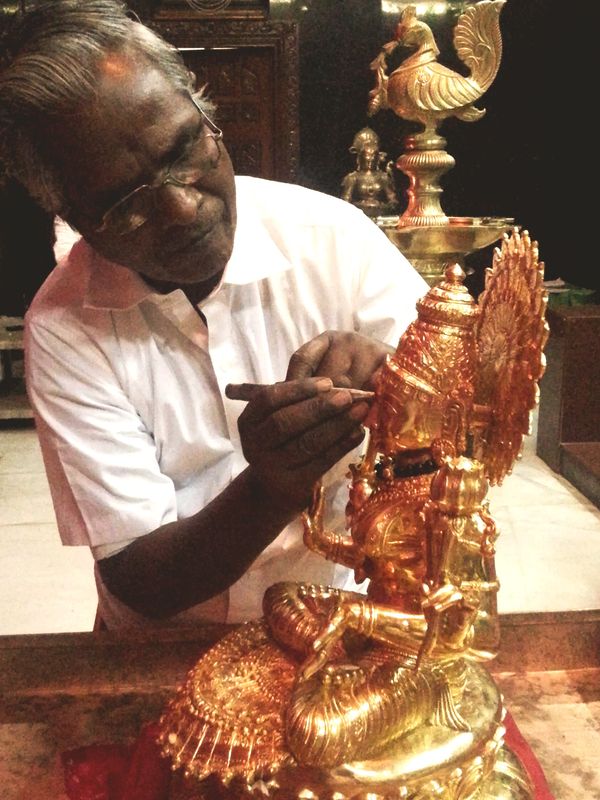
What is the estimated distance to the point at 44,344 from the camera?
1147mm

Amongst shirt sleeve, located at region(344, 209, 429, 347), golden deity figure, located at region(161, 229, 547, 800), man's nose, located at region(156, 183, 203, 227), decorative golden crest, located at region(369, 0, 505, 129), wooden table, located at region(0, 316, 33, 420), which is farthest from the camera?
wooden table, located at region(0, 316, 33, 420)

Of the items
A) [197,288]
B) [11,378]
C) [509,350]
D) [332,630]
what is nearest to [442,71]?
[197,288]

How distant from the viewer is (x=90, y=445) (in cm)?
114

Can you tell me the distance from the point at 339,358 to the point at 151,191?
11.6 inches

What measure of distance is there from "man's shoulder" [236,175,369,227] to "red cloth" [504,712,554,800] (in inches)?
31.5

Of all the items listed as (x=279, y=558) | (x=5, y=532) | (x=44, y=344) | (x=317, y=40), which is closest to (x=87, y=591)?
(x=5, y=532)

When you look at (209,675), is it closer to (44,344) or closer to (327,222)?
(44,344)

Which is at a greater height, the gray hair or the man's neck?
the gray hair

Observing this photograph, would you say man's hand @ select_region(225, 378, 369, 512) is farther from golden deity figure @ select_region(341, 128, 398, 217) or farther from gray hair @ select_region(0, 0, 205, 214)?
golden deity figure @ select_region(341, 128, 398, 217)

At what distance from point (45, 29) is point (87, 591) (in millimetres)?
2247

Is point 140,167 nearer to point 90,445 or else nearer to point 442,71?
point 90,445

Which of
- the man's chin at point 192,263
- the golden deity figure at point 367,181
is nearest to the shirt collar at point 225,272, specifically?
the man's chin at point 192,263

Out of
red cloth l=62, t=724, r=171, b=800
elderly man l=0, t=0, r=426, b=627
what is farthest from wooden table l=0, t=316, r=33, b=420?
red cloth l=62, t=724, r=171, b=800

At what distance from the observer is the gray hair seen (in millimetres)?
854
